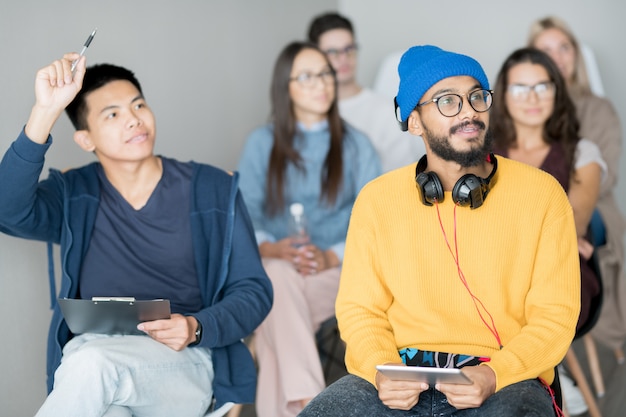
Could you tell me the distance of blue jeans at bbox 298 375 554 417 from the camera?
1.67 meters

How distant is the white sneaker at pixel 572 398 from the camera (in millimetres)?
2973

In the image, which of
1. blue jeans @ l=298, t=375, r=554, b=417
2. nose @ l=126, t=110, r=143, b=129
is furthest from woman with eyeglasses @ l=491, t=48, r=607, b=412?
nose @ l=126, t=110, r=143, b=129

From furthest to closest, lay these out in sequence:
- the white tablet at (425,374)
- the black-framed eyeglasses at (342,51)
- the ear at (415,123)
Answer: the black-framed eyeglasses at (342,51) → the ear at (415,123) → the white tablet at (425,374)

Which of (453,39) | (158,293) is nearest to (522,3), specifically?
(453,39)

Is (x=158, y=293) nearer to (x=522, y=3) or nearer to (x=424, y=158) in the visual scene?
(x=424, y=158)

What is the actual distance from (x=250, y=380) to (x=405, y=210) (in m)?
0.65

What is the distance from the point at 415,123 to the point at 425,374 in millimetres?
671

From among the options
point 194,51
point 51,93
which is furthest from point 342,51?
point 51,93

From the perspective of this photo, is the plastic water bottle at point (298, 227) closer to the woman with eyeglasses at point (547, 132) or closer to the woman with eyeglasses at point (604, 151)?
the woman with eyeglasses at point (547, 132)

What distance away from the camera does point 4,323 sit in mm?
2459

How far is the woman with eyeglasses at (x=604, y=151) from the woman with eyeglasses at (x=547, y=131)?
214 millimetres

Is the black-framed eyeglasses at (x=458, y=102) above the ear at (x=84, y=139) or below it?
above

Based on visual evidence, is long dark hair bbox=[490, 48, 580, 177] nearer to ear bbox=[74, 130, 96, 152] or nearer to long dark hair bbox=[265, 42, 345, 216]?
long dark hair bbox=[265, 42, 345, 216]

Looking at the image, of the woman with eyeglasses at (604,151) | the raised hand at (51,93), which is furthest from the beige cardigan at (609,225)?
the raised hand at (51,93)
